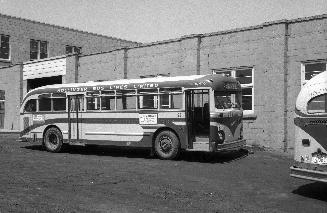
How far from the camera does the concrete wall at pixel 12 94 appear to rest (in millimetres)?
29984

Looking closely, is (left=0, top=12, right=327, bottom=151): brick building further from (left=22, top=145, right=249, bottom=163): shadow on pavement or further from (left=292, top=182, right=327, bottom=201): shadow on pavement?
(left=292, top=182, right=327, bottom=201): shadow on pavement

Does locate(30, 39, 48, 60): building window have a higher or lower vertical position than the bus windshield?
higher

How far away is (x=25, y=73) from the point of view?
29.6 metres

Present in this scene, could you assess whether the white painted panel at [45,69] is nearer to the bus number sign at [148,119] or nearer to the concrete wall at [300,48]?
the bus number sign at [148,119]

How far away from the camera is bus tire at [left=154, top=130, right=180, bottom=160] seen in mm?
13570

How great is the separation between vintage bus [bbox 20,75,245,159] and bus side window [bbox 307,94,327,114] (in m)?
4.88

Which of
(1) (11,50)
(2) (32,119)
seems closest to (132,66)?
(2) (32,119)

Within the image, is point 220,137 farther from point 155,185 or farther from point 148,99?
point 155,185

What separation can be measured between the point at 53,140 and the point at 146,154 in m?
4.07

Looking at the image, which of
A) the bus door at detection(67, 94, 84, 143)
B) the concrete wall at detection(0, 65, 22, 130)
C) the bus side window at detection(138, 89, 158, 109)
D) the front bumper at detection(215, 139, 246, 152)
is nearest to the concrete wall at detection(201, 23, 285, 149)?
the front bumper at detection(215, 139, 246, 152)

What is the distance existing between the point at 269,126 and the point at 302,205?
9266mm

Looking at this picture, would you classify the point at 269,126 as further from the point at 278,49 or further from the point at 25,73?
the point at 25,73

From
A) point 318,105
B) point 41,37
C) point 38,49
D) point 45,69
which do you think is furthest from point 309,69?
point 41,37

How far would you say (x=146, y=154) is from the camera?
15680mm
